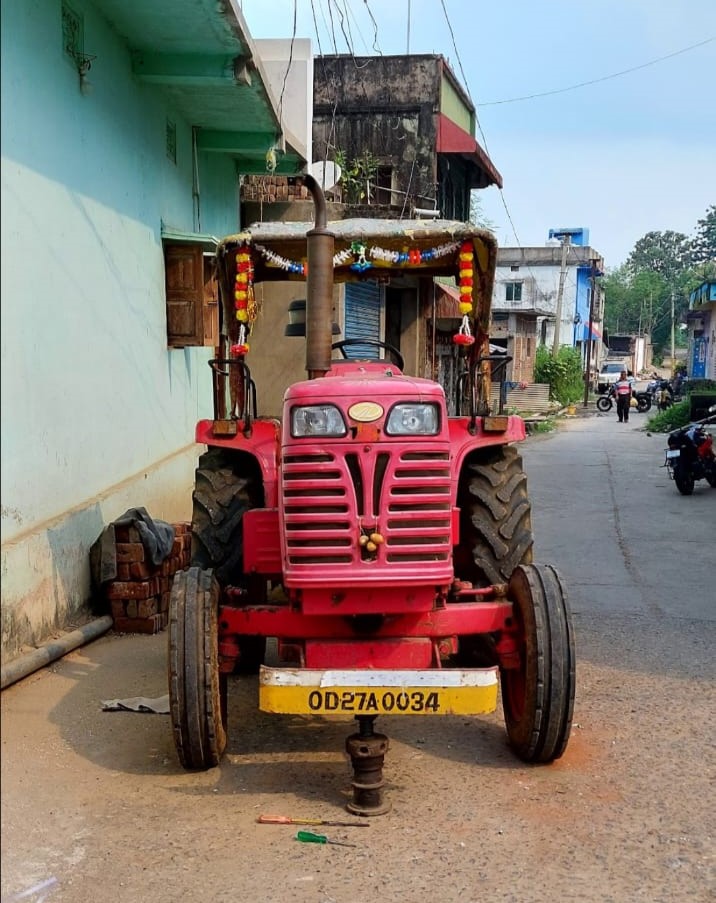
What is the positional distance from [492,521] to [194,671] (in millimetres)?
1738

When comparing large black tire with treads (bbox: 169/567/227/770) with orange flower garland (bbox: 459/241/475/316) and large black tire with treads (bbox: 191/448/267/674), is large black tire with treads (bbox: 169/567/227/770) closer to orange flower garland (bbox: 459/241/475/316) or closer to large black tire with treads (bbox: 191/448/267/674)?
large black tire with treads (bbox: 191/448/267/674)

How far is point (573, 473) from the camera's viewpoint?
54.0 ft

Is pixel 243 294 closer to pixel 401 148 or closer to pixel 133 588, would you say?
pixel 133 588

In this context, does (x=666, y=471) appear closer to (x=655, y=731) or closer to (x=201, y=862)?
(x=655, y=731)

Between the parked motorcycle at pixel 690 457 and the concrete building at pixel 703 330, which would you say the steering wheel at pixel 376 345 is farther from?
the concrete building at pixel 703 330

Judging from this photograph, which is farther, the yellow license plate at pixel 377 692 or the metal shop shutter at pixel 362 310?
the metal shop shutter at pixel 362 310

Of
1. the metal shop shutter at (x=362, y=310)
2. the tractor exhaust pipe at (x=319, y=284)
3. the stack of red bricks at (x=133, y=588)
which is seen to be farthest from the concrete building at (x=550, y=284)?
the tractor exhaust pipe at (x=319, y=284)

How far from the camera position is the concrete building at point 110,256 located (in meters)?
2.52

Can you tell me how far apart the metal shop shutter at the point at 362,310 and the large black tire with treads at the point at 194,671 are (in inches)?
409

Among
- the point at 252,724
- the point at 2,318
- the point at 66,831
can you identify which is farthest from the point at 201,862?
the point at 2,318

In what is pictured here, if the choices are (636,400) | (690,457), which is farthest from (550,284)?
(690,457)

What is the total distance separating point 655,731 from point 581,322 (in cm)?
5186

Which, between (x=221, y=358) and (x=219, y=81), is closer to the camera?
(x=221, y=358)

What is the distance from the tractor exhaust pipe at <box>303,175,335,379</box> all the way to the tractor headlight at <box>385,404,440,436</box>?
25.4 inches
